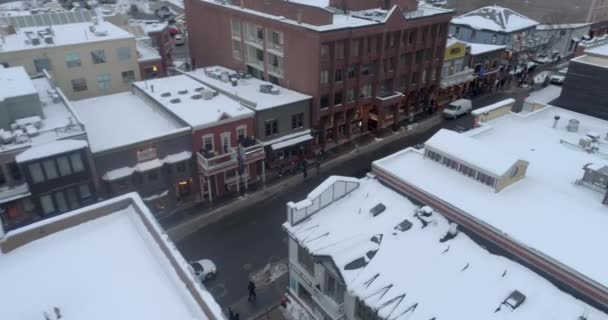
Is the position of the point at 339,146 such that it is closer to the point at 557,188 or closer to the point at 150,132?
the point at 150,132

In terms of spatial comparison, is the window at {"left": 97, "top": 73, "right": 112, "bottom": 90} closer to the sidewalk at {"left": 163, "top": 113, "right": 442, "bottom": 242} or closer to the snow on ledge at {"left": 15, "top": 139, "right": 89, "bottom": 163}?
the snow on ledge at {"left": 15, "top": 139, "right": 89, "bottom": 163}

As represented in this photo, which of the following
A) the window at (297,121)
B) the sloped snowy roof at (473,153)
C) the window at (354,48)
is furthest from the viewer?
the window at (354,48)

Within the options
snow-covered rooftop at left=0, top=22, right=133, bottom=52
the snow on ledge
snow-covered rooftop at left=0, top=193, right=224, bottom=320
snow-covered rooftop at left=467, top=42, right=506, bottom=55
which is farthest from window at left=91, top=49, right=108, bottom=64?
snow-covered rooftop at left=467, top=42, right=506, bottom=55

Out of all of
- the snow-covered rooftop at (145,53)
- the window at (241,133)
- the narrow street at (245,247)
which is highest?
the snow-covered rooftop at (145,53)

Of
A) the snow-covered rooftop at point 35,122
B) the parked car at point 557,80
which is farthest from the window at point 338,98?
the parked car at point 557,80

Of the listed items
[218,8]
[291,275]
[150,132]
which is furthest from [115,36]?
[291,275]

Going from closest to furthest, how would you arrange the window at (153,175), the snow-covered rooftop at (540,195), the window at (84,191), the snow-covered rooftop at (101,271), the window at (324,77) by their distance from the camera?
the snow-covered rooftop at (101,271) < the snow-covered rooftop at (540,195) < the window at (84,191) < the window at (153,175) < the window at (324,77)

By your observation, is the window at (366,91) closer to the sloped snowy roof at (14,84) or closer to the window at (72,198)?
the window at (72,198)
